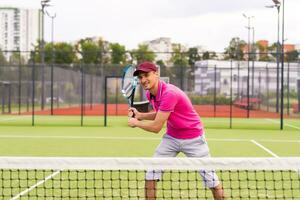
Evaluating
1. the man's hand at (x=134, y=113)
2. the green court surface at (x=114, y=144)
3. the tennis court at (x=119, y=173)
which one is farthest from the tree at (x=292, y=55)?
the man's hand at (x=134, y=113)

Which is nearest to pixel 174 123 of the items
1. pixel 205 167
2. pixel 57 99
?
pixel 205 167

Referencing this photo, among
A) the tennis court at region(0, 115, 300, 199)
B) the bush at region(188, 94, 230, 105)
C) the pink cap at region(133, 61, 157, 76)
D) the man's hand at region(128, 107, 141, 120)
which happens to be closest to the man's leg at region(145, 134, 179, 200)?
the man's hand at region(128, 107, 141, 120)

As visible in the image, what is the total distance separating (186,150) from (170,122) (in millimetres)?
324

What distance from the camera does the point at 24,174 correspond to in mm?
8891

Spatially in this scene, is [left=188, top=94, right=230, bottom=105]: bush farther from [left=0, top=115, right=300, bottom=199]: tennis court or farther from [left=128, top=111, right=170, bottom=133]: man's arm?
[left=128, top=111, right=170, bottom=133]: man's arm

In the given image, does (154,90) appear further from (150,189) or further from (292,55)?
(292,55)

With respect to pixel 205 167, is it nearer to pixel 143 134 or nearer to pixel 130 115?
pixel 130 115

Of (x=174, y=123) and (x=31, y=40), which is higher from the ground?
(x=31, y=40)

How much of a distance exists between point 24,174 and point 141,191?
7.54 feet

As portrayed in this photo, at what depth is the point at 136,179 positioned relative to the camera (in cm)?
675

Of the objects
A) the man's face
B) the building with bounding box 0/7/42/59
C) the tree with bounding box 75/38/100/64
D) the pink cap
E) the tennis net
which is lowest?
the tennis net

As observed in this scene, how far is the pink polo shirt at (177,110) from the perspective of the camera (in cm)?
525

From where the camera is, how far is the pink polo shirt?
5.25 meters

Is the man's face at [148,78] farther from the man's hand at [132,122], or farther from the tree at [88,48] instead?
the tree at [88,48]
